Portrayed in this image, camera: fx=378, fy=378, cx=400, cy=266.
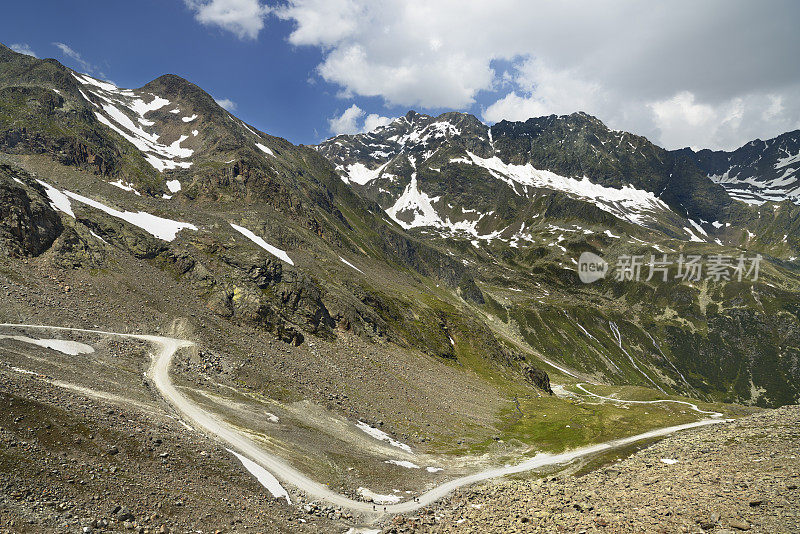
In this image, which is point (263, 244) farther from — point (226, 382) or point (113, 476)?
point (113, 476)

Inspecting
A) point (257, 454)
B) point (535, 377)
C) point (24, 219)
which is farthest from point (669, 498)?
point (535, 377)

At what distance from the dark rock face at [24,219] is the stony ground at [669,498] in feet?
264

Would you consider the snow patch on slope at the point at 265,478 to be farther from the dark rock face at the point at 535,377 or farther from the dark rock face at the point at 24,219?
the dark rock face at the point at 535,377

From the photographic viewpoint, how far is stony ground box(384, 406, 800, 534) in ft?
74.1

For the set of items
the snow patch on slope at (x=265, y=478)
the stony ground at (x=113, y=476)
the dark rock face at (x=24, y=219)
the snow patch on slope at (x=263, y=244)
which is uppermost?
the snow patch on slope at (x=263, y=244)

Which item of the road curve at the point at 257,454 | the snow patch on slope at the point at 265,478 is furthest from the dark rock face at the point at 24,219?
the snow patch on slope at the point at 265,478

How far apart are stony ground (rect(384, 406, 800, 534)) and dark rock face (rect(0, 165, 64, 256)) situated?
8032 cm

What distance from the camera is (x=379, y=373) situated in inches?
3551

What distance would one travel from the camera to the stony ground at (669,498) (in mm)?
22594

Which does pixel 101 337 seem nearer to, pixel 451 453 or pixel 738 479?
pixel 451 453

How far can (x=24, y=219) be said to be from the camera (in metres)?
71.1

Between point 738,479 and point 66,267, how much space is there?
9851 centimetres

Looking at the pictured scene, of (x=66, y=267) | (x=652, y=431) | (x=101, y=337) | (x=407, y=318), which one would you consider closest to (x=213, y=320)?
(x=101, y=337)

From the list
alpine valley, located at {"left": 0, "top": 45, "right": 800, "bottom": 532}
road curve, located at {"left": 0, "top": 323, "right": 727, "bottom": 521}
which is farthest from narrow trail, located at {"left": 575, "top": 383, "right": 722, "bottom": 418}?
road curve, located at {"left": 0, "top": 323, "right": 727, "bottom": 521}
